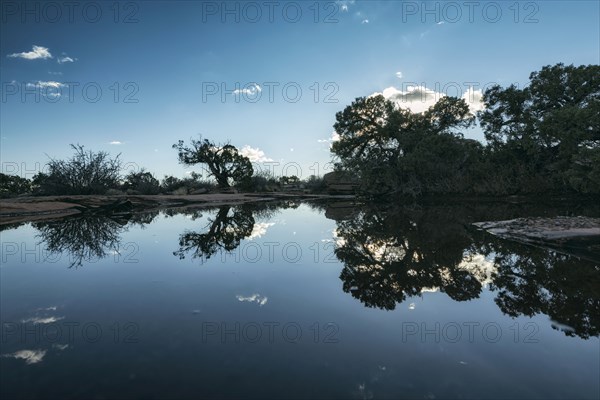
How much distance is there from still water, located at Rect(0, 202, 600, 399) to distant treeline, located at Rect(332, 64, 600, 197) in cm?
1770

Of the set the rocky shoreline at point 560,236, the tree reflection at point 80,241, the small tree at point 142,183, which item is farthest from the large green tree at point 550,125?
the small tree at point 142,183

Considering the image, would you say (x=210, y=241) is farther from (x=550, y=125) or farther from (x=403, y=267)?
(x=550, y=125)

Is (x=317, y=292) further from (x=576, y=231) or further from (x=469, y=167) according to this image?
(x=469, y=167)

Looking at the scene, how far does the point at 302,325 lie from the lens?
2750 millimetres

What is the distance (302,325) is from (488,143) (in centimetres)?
2710

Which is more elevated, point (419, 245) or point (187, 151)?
point (187, 151)

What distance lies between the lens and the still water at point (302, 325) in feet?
6.12

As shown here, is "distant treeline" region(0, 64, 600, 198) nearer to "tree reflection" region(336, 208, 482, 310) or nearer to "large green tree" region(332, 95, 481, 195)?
"large green tree" region(332, 95, 481, 195)

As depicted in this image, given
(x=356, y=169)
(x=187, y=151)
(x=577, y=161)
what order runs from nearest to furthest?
(x=577, y=161) < (x=356, y=169) < (x=187, y=151)

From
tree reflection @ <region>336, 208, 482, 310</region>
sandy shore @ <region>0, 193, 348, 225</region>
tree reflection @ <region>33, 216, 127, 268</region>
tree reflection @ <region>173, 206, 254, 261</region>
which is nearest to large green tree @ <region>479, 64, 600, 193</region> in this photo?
tree reflection @ <region>336, 208, 482, 310</region>

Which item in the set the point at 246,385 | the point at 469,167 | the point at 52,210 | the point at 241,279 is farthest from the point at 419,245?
the point at 469,167

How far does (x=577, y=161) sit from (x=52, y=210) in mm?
28306

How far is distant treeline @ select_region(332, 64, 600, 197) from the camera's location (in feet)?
59.0

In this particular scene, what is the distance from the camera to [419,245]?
6.29 m
